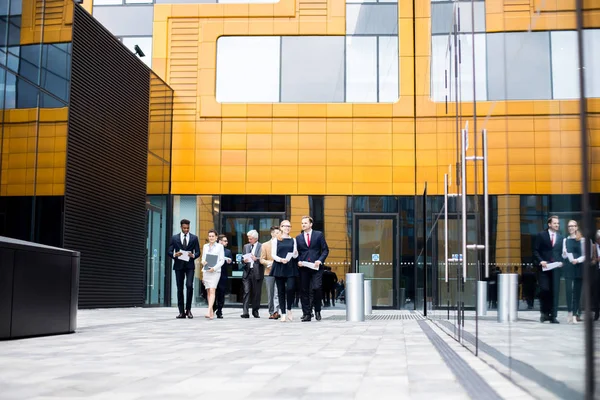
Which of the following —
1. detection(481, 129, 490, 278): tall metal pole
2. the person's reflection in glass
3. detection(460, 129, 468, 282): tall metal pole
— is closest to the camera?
the person's reflection in glass

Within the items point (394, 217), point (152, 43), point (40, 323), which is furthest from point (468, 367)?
point (152, 43)

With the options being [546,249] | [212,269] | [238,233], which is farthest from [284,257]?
[546,249]

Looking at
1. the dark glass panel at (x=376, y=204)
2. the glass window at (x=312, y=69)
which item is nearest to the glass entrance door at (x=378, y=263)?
the dark glass panel at (x=376, y=204)

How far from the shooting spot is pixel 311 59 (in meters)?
25.6

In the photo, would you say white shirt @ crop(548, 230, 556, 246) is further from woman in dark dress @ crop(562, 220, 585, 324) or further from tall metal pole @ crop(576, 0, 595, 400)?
tall metal pole @ crop(576, 0, 595, 400)

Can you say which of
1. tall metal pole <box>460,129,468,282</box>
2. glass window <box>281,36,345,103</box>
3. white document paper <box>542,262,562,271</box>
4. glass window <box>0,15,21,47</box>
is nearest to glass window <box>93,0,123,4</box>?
glass window <box>281,36,345,103</box>

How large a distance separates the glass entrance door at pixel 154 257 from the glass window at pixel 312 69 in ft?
17.3

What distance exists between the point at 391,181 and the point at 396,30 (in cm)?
458

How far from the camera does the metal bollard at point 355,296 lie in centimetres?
1595

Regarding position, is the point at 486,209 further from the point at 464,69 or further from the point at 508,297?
the point at 464,69

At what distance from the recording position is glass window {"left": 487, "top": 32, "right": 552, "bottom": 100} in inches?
177

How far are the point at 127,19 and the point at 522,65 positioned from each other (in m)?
22.7

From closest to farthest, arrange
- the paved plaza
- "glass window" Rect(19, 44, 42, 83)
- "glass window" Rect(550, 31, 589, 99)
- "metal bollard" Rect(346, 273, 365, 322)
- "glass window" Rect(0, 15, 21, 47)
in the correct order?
"glass window" Rect(550, 31, 589, 99) → the paved plaza → "metal bollard" Rect(346, 273, 365, 322) → "glass window" Rect(0, 15, 21, 47) → "glass window" Rect(19, 44, 42, 83)

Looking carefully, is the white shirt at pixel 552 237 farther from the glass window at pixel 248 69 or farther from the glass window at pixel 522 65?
the glass window at pixel 248 69
